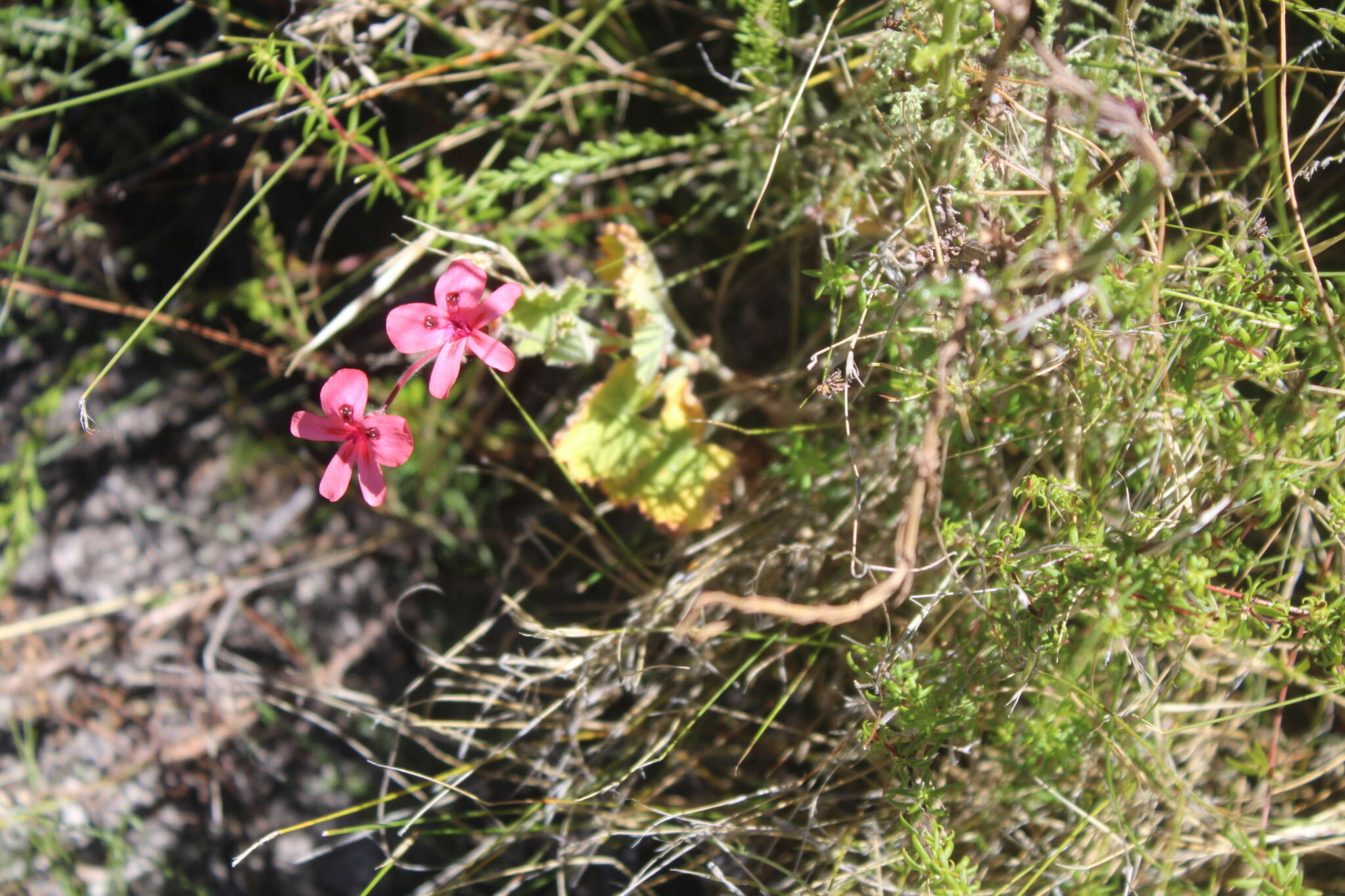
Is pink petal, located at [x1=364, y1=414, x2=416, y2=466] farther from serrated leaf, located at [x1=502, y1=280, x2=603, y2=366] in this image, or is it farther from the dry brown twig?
the dry brown twig

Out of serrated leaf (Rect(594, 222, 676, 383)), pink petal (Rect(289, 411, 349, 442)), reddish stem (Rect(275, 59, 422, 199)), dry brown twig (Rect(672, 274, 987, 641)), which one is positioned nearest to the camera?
dry brown twig (Rect(672, 274, 987, 641))

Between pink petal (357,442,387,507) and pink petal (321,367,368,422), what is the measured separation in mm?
58

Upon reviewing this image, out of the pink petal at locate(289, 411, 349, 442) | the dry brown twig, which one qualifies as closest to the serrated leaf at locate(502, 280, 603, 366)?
the pink petal at locate(289, 411, 349, 442)

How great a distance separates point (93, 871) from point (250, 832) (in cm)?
49

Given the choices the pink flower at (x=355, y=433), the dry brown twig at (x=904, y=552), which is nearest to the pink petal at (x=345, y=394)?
the pink flower at (x=355, y=433)

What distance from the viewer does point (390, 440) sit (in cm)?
125

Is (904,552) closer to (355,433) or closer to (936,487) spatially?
(936,487)

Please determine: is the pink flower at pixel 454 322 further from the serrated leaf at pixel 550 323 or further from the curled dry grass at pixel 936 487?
the curled dry grass at pixel 936 487

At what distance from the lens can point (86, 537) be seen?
2354 mm

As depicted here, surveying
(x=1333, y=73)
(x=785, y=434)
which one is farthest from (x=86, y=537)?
(x=1333, y=73)

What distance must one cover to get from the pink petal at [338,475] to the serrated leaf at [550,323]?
34 cm

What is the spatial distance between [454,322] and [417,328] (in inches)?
2.3

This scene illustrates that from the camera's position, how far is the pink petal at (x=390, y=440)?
1.22m

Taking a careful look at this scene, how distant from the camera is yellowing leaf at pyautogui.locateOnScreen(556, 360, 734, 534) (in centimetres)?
165
